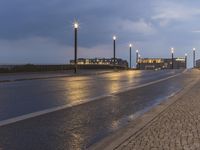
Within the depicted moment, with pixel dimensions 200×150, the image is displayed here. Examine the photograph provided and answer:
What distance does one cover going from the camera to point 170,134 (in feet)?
31.1

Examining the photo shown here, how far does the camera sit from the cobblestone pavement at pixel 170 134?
27.1 feet

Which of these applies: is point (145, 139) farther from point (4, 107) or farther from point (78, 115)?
point (4, 107)

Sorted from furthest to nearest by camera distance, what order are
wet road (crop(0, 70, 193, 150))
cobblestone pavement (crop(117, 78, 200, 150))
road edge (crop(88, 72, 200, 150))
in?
wet road (crop(0, 70, 193, 150)), road edge (crop(88, 72, 200, 150)), cobblestone pavement (crop(117, 78, 200, 150))

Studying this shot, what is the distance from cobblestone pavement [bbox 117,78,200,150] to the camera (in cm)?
827

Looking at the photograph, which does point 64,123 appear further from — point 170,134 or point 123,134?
point 170,134

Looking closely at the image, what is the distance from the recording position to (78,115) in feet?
44.5

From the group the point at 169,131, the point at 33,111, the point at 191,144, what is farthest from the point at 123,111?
the point at 191,144

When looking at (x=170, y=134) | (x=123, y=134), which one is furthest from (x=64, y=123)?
(x=170, y=134)

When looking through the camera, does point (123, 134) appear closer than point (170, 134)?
No

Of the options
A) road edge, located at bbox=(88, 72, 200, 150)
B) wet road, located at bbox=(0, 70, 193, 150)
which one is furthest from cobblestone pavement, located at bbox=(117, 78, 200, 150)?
wet road, located at bbox=(0, 70, 193, 150)

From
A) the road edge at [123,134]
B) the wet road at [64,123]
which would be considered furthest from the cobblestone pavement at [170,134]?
the wet road at [64,123]

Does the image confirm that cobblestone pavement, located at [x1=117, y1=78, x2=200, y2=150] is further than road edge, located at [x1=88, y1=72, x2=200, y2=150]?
No

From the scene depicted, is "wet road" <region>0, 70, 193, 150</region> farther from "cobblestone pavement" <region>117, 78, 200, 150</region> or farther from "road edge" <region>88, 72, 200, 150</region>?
"cobblestone pavement" <region>117, 78, 200, 150</region>

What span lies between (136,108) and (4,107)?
448 centimetres
